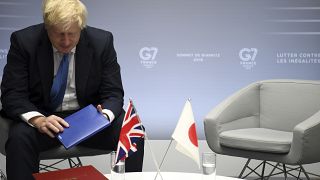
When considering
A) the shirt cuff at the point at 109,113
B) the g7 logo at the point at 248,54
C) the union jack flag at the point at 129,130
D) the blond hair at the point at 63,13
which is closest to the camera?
the union jack flag at the point at 129,130

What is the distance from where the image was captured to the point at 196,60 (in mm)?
5289

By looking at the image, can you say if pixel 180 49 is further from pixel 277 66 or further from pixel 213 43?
pixel 277 66

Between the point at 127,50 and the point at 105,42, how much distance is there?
167 cm

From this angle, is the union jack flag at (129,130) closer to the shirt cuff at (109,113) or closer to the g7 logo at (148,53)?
the shirt cuff at (109,113)

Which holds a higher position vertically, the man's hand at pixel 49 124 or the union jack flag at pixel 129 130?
the union jack flag at pixel 129 130

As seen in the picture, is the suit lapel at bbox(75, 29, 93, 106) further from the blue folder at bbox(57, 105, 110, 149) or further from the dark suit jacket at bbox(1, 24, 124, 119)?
the blue folder at bbox(57, 105, 110, 149)

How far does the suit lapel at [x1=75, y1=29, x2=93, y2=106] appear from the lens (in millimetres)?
3512

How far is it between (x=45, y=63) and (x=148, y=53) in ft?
6.33

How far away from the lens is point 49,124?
124 inches

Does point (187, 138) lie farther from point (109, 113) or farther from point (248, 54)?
point (248, 54)

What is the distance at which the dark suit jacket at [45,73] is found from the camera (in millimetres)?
3410

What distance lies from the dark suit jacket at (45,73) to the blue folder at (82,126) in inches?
9.5

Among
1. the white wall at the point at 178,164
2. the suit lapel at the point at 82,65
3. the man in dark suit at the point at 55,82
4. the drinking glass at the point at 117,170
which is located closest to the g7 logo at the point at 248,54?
the white wall at the point at 178,164

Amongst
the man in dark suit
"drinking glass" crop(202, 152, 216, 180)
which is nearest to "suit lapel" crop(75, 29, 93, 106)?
the man in dark suit
